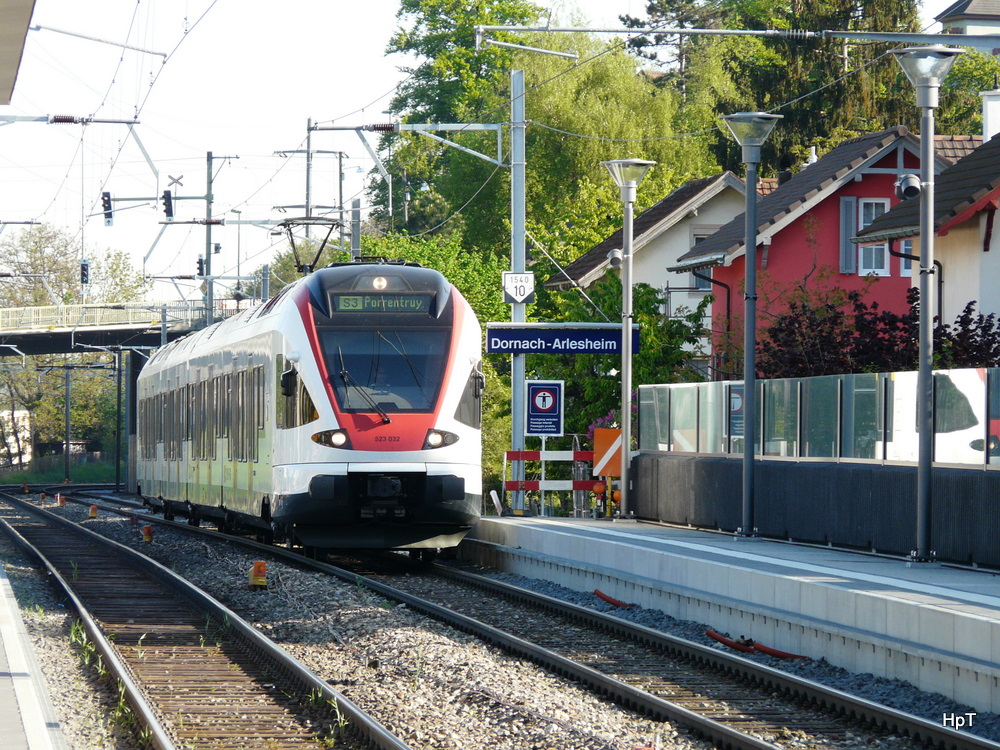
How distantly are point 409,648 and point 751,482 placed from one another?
23.4ft

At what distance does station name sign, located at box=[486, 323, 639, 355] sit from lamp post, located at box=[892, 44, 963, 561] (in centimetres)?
865

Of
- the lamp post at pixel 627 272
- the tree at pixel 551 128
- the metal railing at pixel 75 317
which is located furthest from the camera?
the metal railing at pixel 75 317

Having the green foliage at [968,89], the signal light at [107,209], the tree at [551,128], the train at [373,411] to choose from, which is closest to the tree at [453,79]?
the tree at [551,128]

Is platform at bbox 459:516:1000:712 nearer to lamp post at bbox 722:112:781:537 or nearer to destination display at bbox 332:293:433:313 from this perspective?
lamp post at bbox 722:112:781:537

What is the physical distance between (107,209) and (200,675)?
29.3 metres

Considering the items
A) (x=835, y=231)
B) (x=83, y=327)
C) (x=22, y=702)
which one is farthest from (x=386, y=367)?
(x=83, y=327)

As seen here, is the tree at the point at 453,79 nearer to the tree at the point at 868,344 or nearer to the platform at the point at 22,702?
the tree at the point at 868,344

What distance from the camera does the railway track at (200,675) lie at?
958cm

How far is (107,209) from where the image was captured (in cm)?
3959

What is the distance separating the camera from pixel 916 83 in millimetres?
15586

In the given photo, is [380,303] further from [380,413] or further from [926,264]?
[926,264]

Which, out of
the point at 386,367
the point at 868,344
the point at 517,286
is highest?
the point at 517,286

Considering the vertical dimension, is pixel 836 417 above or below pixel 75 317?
below

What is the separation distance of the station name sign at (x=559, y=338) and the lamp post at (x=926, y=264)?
341 inches
